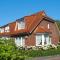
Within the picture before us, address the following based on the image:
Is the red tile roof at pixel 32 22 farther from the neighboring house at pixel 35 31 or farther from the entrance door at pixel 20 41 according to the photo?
the entrance door at pixel 20 41

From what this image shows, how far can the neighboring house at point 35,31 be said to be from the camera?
139 feet

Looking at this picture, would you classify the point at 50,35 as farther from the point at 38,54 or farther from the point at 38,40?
the point at 38,54

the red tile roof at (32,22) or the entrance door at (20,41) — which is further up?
the red tile roof at (32,22)

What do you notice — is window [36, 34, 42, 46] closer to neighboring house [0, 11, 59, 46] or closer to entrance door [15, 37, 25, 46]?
neighboring house [0, 11, 59, 46]

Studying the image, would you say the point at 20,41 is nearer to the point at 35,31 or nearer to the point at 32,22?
the point at 35,31

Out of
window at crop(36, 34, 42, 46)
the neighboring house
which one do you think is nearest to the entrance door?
the neighboring house

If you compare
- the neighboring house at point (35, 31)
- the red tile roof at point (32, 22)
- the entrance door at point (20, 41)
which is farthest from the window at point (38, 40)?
the entrance door at point (20, 41)

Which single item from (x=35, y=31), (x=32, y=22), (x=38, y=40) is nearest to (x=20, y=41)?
(x=38, y=40)

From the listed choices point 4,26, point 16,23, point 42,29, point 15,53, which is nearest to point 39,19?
point 42,29

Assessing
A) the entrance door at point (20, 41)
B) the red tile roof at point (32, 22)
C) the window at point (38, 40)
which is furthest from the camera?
the entrance door at point (20, 41)

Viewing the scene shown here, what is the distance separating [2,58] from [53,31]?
120 feet

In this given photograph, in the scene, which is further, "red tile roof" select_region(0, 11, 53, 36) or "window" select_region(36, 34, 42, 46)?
"window" select_region(36, 34, 42, 46)

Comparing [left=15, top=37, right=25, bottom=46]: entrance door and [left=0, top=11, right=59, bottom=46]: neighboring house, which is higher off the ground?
[left=0, top=11, right=59, bottom=46]: neighboring house

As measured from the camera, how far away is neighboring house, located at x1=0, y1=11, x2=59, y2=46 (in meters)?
42.3
